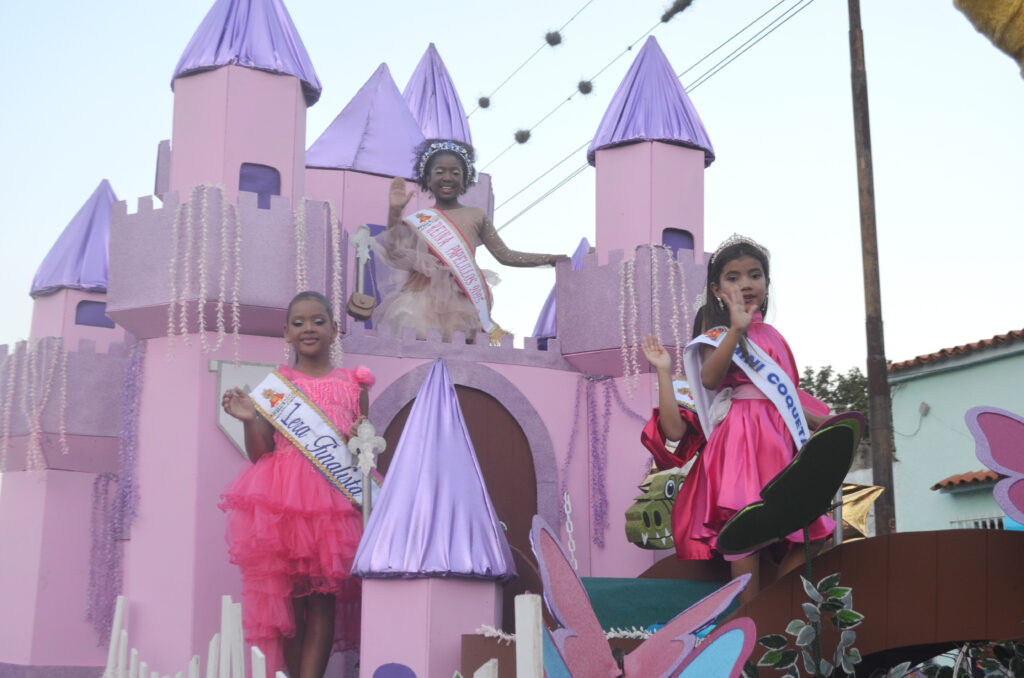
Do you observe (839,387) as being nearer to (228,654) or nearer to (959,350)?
(959,350)

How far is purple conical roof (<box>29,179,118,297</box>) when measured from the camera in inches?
495

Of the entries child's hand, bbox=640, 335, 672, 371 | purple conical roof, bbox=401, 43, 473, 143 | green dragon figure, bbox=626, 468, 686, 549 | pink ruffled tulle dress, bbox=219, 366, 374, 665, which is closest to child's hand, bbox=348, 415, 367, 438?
pink ruffled tulle dress, bbox=219, 366, 374, 665

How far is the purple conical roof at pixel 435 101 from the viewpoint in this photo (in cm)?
1288

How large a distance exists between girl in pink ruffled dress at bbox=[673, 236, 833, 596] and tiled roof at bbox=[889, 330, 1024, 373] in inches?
369

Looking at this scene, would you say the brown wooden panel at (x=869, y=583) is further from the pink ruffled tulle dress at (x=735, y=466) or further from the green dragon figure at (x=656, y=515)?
the green dragon figure at (x=656, y=515)

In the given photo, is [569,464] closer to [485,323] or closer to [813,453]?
[485,323]

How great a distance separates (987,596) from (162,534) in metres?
5.31

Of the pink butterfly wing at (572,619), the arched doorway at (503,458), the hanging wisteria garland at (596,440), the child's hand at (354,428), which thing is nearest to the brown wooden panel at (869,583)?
the pink butterfly wing at (572,619)

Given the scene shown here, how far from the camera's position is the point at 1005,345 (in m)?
14.2

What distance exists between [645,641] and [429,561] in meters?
1.86

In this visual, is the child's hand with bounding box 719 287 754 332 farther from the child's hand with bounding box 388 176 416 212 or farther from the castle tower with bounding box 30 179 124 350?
the castle tower with bounding box 30 179 124 350

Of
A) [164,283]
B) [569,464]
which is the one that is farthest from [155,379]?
[569,464]

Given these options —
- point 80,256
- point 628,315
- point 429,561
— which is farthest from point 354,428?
point 80,256

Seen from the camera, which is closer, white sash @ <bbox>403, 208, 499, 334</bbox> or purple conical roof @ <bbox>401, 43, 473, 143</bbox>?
white sash @ <bbox>403, 208, 499, 334</bbox>
